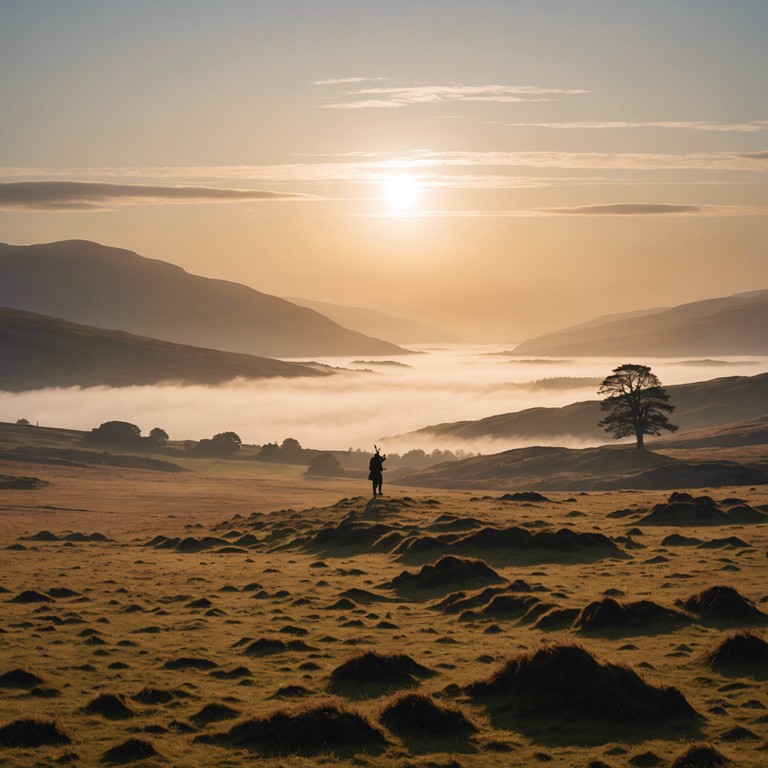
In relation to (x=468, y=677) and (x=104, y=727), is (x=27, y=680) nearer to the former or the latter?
(x=104, y=727)

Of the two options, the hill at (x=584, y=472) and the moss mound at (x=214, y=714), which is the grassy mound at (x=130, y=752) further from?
the hill at (x=584, y=472)

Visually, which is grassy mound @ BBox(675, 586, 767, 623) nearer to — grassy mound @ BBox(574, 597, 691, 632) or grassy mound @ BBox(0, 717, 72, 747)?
grassy mound @ BBox(574, 597, 691, 632)

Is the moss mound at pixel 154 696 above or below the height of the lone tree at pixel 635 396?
below

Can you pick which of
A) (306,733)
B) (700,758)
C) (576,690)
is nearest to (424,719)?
(306,733)

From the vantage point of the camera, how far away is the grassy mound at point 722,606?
3025cm

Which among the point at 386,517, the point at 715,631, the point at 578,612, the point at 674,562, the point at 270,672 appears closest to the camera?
the point at 270,672

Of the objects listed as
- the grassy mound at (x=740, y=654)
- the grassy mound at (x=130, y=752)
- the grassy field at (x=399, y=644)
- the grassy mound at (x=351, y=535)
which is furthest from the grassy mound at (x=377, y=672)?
the grassy mound at (x=351, y=535)

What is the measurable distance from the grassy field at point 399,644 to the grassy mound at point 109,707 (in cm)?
7

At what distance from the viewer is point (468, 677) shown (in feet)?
82.2

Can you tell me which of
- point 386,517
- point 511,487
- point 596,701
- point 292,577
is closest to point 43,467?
point 511,487

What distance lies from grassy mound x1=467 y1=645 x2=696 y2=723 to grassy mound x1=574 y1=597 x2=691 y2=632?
6786 mm

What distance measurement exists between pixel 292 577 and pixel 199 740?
78.3 feet

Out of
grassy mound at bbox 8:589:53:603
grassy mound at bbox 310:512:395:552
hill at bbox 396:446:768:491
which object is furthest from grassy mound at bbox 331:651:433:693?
hill at bbox 396:446:768:491

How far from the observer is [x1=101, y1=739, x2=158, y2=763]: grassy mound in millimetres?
19188
